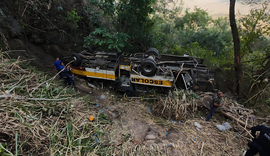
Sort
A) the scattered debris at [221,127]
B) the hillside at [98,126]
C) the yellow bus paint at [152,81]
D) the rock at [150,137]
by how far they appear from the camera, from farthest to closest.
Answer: the yellow bus paint at [152,81] → the scattered debris at [221,127] → the rock at [150,137] → the hillside at [98,126]

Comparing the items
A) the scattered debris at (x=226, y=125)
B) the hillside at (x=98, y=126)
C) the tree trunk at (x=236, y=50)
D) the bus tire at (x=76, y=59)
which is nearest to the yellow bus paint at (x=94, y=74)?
the bus tire at (x=76, y=59)

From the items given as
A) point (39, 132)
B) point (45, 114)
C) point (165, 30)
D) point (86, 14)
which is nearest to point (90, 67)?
point (45, 114)

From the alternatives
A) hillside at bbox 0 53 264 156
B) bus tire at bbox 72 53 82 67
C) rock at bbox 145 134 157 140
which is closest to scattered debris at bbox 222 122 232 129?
hillside at bbox 0 53 264 156

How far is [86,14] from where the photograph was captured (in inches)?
348

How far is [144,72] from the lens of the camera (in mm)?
4887

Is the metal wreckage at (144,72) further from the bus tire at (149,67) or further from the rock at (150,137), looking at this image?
the rock at (150,137)

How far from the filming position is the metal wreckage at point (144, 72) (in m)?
4.82

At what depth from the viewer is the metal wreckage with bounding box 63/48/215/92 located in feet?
15.8

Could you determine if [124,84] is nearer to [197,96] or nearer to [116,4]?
[197,96]

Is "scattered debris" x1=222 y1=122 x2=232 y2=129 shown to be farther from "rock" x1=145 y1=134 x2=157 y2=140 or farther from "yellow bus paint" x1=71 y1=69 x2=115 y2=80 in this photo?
"yellow bus paint" x1=71 y1=69 x2=115 y2=80

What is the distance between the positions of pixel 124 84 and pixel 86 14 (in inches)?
249

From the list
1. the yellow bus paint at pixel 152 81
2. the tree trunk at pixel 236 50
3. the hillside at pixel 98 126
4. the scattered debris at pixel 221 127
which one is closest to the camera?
the hillside at pixel 98 126

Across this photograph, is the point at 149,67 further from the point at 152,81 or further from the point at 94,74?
the point at 94,74

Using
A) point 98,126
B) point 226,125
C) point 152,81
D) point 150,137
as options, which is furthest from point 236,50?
point 98,126
